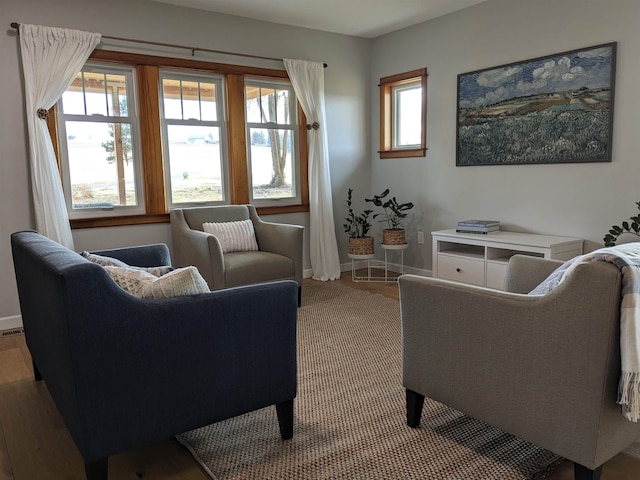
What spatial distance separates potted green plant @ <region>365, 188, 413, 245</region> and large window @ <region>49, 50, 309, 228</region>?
799 millimetres

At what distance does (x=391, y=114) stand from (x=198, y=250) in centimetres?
273

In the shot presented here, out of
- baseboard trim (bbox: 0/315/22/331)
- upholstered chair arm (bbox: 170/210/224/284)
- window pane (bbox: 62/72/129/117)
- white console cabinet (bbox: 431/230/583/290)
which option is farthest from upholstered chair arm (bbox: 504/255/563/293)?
baseboard trim (bbox: 0/315/22/331)

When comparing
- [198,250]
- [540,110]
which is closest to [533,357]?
[198,250]

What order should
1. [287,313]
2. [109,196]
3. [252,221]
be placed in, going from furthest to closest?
[252,221] → [109,196] → [287,313]

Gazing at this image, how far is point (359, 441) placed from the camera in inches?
79.1

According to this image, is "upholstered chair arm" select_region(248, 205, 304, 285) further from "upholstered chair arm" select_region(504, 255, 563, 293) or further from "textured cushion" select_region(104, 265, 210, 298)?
"textured cushion" select_region(104, 265, 210, 298)

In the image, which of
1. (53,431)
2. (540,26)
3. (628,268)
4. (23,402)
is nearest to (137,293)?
(53,431)

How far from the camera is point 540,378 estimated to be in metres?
1.59

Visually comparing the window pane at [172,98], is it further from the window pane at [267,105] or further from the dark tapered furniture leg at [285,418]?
the dark tapered furniture leg at [285,418]

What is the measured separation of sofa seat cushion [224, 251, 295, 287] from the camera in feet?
12.0

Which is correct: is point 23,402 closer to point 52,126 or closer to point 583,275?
point 52,126

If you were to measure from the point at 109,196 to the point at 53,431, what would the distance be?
234 cm

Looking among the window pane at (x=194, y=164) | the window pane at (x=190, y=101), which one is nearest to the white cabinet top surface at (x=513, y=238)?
the window pane at (x=194, y=164)

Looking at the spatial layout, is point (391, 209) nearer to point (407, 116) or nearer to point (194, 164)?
point (407, 116)
